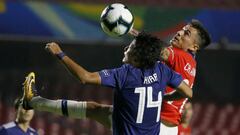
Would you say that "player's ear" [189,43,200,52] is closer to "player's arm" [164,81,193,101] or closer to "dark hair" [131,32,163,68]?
"player's arm" [164,81,193,101]

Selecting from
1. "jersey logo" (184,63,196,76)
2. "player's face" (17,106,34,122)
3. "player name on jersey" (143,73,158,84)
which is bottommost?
"player's face" (17,106,34,122)

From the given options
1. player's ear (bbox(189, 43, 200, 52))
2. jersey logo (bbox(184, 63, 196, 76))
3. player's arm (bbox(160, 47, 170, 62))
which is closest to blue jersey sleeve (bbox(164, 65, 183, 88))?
player's arm (bbox(160, 47, 170, 62))

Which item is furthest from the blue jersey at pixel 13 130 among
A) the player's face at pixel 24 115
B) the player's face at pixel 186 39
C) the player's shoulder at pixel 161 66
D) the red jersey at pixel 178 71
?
the player's shoulder at pixel 161 66

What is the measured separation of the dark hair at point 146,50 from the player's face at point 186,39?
959 mm

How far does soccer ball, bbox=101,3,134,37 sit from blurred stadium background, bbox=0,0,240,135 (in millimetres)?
6693

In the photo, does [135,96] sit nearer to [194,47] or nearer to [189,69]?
[189,69]

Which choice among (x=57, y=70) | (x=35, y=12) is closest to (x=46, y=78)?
(x=57, y=70)

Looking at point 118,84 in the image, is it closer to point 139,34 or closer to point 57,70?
point 139,34

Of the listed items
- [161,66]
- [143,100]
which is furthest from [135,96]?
[161,66]

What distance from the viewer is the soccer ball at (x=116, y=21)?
25.2ft

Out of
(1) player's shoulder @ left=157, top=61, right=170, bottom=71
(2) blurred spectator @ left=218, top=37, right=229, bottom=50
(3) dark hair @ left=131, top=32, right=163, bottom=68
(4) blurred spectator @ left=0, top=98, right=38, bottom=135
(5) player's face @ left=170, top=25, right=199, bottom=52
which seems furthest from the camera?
(2) blurred spectator @ left=218, top=37, right=229, bottom=50

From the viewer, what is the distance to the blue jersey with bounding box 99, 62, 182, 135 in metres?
7.29

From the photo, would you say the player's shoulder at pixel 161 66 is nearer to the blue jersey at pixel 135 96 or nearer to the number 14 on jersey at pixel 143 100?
the blue jersey at pixel 135 96

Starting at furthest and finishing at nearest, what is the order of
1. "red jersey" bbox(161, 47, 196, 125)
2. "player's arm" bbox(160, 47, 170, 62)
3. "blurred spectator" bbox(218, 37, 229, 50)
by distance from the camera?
1. "blurred spectator" bbox(218, 37, 229, 50)
2. "red jersey" bbox(161, 47, 196, 125)
3. "player's arm" bbox(160, 47, 170, 62)
